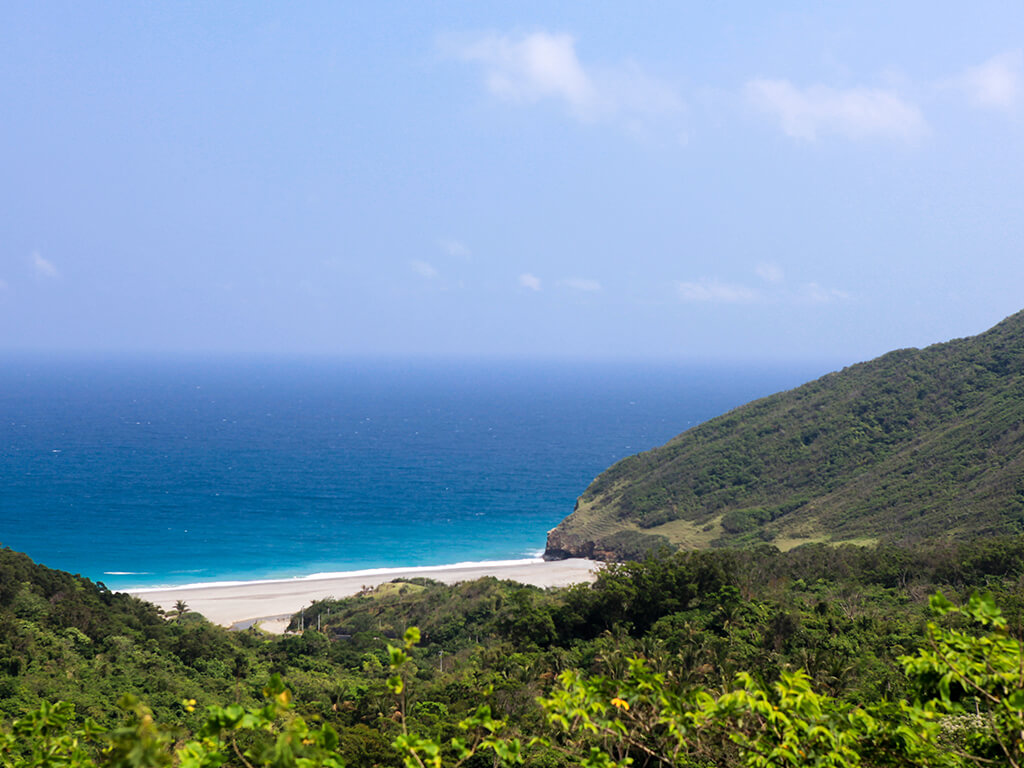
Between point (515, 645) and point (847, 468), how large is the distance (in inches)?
1788

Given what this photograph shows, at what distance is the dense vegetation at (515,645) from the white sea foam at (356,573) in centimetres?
1690

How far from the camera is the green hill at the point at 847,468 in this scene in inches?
1980

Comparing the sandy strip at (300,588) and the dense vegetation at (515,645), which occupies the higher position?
the sandy strip at (300,588)

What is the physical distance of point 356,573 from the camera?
185ft

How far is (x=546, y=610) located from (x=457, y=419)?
132m

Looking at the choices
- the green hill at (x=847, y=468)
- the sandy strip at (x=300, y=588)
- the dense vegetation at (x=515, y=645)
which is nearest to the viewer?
the dense vegetation at (x=515, y=645)

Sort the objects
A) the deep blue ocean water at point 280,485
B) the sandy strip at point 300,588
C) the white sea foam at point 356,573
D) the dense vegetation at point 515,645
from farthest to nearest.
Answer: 1. the deep blue ocean water at point 280,485
2. the white sea foam at point 356,573
3. the sandy strip at point 300,588
4. the dense vegetation at point 515,645

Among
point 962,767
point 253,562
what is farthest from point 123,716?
point 253,562

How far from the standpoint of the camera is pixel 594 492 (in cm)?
7475

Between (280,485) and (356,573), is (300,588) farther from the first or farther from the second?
(280,485)

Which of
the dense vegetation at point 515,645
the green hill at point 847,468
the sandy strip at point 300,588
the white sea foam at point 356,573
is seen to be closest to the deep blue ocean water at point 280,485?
the white sea foam at point 356,573

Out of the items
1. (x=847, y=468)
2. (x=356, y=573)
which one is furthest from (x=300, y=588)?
(x=847, y=468)

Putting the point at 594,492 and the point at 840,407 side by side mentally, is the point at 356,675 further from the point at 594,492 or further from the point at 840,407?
the point at 840,407

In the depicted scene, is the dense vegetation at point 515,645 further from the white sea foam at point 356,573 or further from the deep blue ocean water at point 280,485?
the deep blue ocean water at point 280,485
